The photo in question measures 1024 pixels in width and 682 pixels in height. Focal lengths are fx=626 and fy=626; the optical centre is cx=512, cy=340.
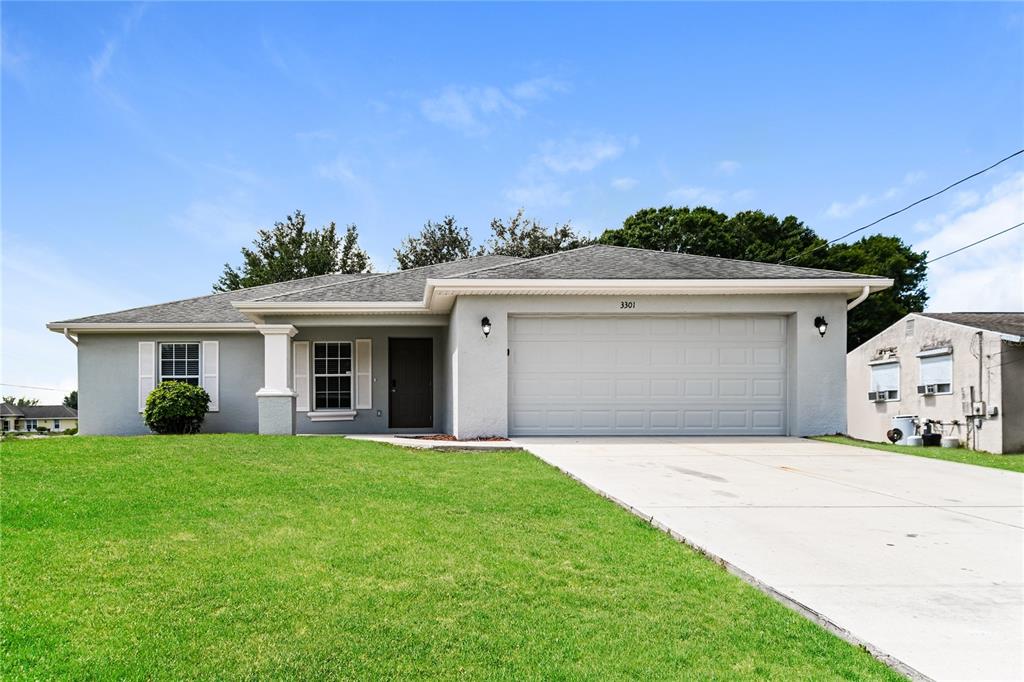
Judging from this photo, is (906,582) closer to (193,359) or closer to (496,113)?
(193,359)

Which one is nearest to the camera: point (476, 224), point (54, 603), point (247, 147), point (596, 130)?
point (54, 603)

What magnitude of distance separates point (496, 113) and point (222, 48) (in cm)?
784

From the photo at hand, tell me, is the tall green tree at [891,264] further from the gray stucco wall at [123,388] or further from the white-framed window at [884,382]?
the gray stucco wall at [123,388]

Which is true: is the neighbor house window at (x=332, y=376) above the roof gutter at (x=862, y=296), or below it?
below

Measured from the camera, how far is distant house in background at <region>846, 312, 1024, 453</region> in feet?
50.2

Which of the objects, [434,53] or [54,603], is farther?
[434,53]

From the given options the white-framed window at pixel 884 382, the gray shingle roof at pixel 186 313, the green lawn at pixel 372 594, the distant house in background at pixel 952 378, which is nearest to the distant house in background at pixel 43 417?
the gray shingle roof at pixel 186 313

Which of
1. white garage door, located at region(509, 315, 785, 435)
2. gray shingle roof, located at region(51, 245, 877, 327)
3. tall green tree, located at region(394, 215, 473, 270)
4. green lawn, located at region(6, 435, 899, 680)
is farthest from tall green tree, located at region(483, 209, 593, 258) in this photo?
green lawn, located at region(6, 435, 899, 680)

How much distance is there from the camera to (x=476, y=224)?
36.7 meters

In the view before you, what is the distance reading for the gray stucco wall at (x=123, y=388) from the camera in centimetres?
1422

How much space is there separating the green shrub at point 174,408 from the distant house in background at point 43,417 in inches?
1872

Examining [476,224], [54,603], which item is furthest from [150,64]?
[476,224]

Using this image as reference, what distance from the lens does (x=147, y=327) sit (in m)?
13.9

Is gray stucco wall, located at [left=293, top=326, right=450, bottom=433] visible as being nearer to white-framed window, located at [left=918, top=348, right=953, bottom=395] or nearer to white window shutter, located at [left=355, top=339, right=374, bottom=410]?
white window shutter, located at [left=355, top=339, right=374, bottom=410]
